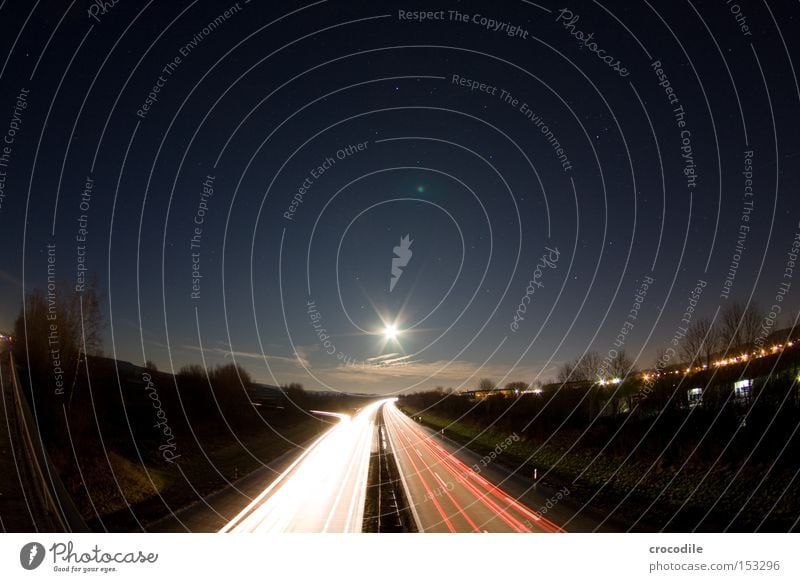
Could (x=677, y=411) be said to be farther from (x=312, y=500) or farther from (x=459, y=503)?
(x=312, y=500)

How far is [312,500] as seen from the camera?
69.1ft

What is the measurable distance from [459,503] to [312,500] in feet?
23.0

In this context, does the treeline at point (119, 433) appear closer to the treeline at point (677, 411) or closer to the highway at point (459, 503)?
the highway at point (459, 503)

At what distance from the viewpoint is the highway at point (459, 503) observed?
16094 mm

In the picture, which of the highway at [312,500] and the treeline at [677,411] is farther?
the treeline at [677,411]

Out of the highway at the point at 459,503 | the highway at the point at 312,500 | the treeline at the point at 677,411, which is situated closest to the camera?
the highway at the point at 459,503

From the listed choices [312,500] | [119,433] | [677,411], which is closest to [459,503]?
[312,500]

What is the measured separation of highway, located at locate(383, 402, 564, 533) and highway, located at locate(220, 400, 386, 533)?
2.72 metres

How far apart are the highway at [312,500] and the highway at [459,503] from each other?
272 cm

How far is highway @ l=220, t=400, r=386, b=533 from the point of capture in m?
17.1

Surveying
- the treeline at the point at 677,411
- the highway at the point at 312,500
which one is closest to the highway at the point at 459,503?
the highway at the point at 312,500

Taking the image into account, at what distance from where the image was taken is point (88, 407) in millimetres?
28250

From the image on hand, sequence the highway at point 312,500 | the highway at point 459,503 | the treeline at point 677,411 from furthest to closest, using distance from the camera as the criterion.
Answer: the treeline at point 677,411 < the highway at point 312,500 < the highway at point 459,503

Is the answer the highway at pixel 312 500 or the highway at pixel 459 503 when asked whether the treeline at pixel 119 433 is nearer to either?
the highway at pixel 312 500
